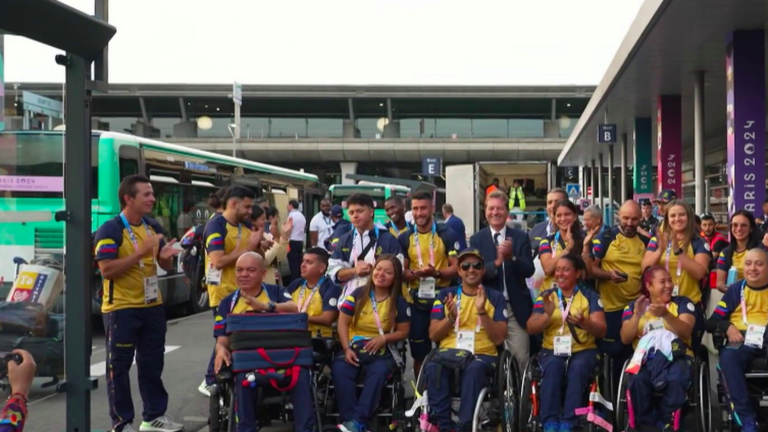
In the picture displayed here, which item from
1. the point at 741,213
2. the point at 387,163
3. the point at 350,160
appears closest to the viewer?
the point at 741,213

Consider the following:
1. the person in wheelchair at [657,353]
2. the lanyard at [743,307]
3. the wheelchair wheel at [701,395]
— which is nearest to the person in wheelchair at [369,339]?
the person in wheelchair at [657,353]

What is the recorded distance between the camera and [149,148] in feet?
38.3

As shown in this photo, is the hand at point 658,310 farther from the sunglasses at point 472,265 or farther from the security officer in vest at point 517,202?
the security officer in vest at point 517,202

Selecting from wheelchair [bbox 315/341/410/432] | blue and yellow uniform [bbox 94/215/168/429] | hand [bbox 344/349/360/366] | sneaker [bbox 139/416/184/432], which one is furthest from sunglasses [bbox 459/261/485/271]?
sneaker [bbox 139/416/184/432]

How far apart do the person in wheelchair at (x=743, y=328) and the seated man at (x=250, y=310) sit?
298 centimetres

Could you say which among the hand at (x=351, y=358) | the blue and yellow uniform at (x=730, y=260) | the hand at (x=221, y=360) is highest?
the blue and yellow uniform at (x=730, y=260)

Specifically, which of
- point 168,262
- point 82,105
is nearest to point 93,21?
point 82,105

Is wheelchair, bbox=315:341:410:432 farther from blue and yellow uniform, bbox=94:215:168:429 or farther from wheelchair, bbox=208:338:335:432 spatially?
blue and yellow uniform, bbox=94:215:168:429

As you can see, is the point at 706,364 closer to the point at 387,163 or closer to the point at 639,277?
the point at 639,277

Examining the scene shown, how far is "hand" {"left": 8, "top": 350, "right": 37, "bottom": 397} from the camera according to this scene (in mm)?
3473

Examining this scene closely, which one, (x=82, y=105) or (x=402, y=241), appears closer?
(x=82, y=105)

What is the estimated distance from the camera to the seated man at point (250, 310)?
16.7ft

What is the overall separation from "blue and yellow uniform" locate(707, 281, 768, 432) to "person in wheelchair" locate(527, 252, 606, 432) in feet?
2.91

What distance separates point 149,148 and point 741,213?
8.39 m
